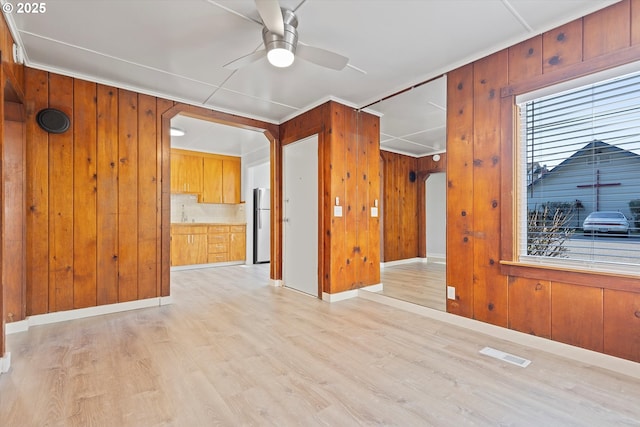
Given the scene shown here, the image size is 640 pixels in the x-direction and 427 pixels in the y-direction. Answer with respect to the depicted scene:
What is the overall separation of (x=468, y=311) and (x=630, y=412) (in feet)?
4.11

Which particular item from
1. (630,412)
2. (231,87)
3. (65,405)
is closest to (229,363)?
Answer: (65,405)

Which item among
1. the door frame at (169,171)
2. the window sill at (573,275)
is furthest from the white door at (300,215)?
the window sill at (573,275)

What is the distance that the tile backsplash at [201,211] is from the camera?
22.3ft

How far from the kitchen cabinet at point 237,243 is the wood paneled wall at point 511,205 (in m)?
4.81

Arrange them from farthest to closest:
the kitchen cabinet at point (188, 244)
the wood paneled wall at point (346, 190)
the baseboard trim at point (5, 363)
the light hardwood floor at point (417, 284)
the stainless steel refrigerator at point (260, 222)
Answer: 1. the stainless steel refrigerator at point (260, 222)
2. the kitchen cabinet at point (188, 244)
3. the wood paneled wall at point (346, 190)
4. the light hardwood floor at point (417, 284)
5. the baseboard trim at point (5, 363)

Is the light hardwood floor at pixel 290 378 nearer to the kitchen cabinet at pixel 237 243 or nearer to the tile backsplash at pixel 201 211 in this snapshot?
the kitchen cabinet at pixel 237 243

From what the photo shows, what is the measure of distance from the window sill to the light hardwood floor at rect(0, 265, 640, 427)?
0.56 metres

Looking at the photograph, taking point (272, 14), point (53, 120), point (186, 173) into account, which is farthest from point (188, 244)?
point (272, 14)

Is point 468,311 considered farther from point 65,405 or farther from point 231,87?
point 231,87

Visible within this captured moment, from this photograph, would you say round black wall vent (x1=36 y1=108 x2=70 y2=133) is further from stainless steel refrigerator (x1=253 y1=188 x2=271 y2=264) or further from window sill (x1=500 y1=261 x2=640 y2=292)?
window sill (x1=500 y1=261 x2=640 y2=292)

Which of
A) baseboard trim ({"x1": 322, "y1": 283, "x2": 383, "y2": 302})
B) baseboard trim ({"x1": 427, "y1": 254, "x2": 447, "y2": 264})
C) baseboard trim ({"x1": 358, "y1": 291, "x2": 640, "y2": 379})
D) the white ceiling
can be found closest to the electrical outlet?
baseboard trim ({"x1": 358, "y1": 291, "x2": 640, "y2": 379})

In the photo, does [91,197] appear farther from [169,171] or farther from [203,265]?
[203,265]

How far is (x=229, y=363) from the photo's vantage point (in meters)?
2.17

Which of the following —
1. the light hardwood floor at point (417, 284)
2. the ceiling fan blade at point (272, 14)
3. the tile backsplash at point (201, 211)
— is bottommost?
the light hardwood floor at point (417, 284)
